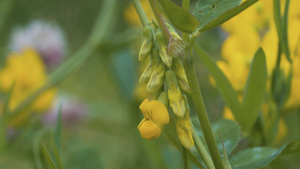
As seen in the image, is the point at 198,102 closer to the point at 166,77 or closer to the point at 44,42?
the point at 166,77

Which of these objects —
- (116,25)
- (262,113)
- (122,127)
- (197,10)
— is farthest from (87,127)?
(197,10)

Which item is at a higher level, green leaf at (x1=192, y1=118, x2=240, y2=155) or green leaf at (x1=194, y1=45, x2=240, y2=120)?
green leaf at (x1=194, y1=45, x2=240, y2=120)

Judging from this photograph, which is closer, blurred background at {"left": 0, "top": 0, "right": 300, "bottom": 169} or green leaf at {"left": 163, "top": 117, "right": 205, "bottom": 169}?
green leaf at {"left": 163, "top": 117, "right": 205, "bottom": 169}

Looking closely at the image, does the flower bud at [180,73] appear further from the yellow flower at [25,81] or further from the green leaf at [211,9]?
the yellow flower at [25,81]

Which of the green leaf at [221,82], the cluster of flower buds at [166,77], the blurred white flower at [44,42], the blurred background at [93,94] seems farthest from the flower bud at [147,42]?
the blurred white flower at [44,42]

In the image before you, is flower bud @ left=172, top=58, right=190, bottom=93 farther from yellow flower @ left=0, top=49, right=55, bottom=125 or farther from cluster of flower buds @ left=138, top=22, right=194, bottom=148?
yellow flower @ left=0, top=49, right=55, bottom=125

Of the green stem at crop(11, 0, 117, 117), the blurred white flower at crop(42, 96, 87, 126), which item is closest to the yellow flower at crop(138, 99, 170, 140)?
the green stem at crop(11, 0, 117, 117)

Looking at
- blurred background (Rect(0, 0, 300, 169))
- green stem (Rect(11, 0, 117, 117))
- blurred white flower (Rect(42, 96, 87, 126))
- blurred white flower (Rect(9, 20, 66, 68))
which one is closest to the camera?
blurred background (Rect(0, 0, 300, 169))

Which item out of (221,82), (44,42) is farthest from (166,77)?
(44,42)
